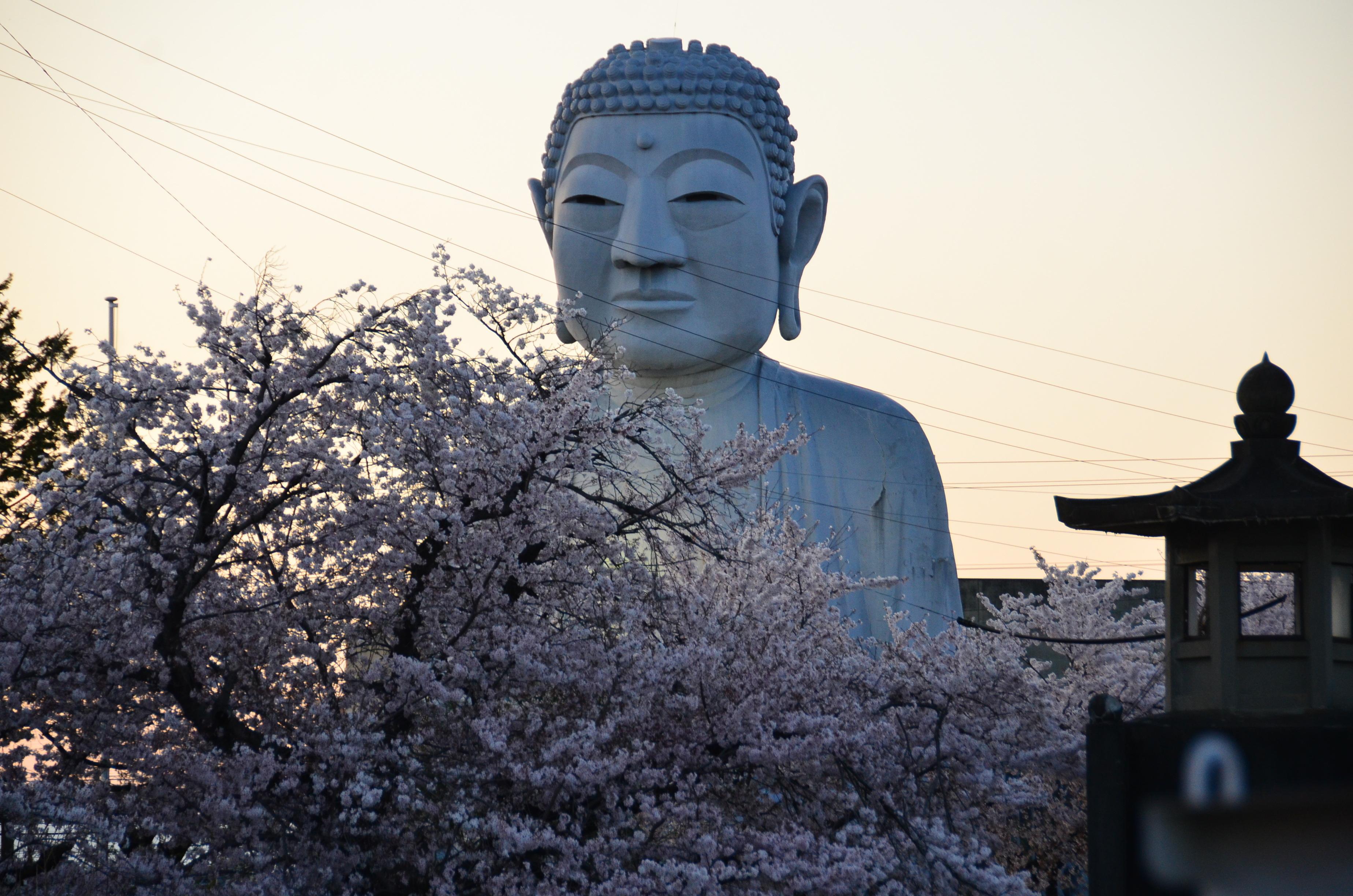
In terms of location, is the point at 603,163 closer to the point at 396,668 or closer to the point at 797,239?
the point at 797,239

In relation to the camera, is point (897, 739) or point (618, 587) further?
point (897, 739)

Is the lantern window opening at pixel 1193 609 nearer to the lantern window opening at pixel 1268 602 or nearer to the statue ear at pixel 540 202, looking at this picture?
the lantern window opening at pixel 1268 602

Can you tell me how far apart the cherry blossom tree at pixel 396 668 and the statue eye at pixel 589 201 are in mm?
4566

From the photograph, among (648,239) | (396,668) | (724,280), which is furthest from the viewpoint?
(724,280)

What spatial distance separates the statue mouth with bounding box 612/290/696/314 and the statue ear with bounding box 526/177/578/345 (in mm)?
744

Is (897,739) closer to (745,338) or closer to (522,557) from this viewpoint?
(522,557)

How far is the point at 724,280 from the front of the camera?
11.9 metres

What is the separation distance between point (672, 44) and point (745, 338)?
8.47ft

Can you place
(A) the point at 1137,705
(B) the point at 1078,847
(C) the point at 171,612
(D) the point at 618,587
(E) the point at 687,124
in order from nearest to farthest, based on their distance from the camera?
(C) the point at 171,612
(D) the point at 618,587
(A) the point at 1137,705
(B) the point at 1078,847
(E) the point at 687,124

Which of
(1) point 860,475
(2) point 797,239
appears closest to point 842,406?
(1) point 860,475

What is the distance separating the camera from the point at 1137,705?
9.94 m

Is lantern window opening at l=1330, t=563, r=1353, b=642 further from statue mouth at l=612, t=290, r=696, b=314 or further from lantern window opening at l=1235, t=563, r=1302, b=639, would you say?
statue mouth at l=612, t=290, r=696, b=314

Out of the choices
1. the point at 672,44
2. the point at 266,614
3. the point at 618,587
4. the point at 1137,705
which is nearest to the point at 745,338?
the point at 672,44

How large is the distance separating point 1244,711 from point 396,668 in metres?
4.02
